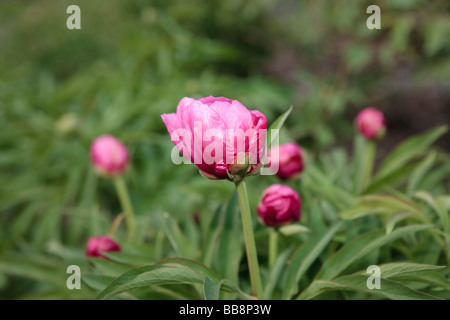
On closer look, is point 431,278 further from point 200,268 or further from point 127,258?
point 127,258

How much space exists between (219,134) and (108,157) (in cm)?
70

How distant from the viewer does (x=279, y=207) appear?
0.70m

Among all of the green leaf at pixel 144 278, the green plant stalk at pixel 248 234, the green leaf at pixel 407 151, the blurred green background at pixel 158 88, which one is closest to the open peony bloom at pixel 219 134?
the green plant stalk at pixel 248 234

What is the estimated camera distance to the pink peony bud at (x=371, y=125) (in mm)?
994

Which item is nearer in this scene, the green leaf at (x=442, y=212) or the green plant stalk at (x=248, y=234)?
the green plant stalk at (x=248, y=234)

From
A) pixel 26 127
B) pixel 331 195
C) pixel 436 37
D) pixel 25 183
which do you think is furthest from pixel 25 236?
pixel 436 37

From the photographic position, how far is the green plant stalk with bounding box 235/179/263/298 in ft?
1.85

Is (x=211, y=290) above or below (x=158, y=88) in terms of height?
below

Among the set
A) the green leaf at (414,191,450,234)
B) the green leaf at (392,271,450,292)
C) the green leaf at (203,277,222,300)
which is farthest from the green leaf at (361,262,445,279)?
the green leaf at (203,277,222,300)

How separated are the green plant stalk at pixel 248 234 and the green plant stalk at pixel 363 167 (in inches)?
13.8

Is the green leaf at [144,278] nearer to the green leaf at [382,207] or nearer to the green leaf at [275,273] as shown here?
the green leaf at [275,273]

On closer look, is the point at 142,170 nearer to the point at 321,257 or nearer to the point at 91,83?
the point at 91,83

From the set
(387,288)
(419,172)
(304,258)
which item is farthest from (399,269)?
(419,172)
